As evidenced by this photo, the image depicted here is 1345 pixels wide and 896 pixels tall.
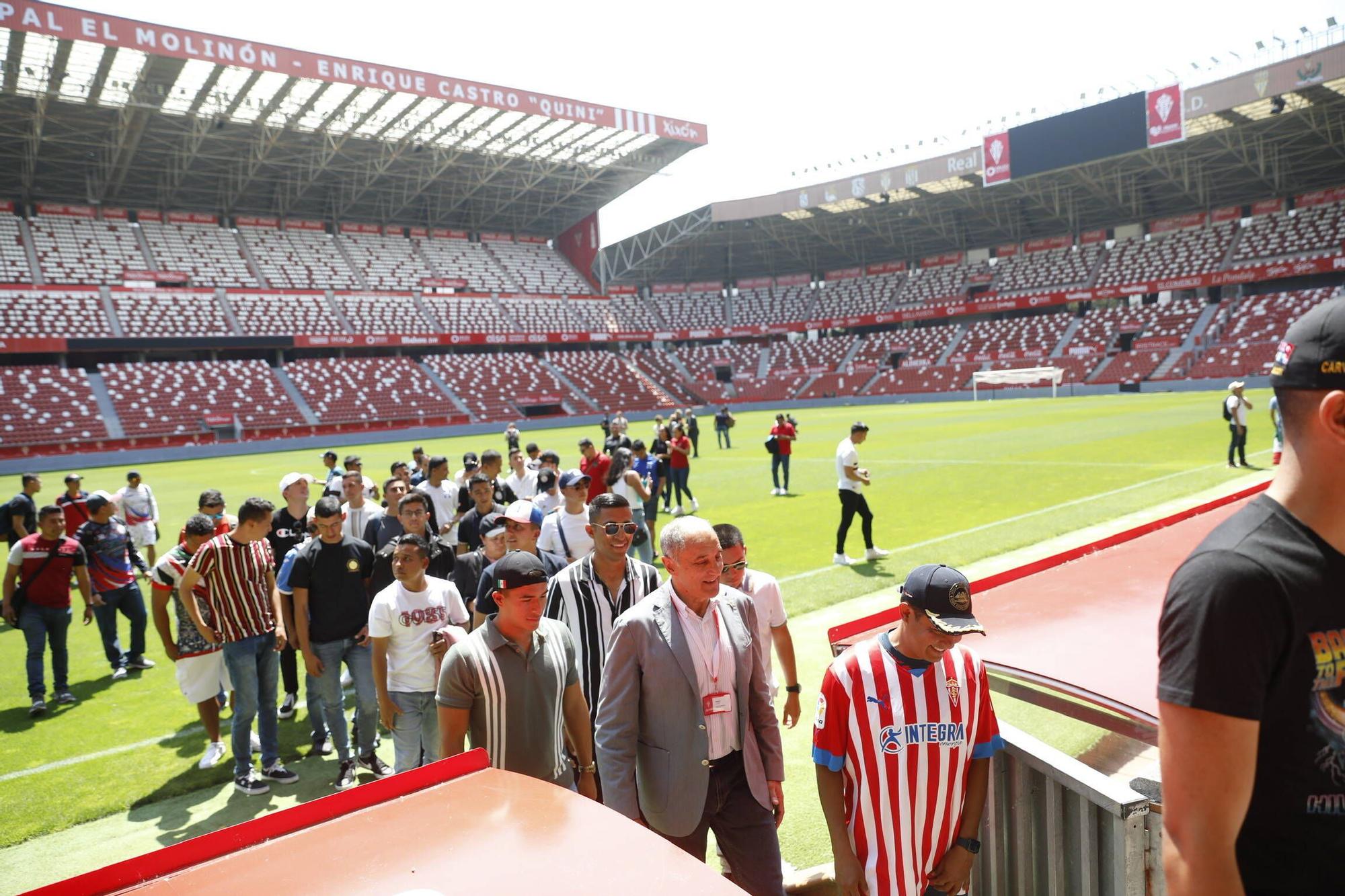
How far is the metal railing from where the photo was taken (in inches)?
103

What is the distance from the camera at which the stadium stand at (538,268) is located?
72938 mm

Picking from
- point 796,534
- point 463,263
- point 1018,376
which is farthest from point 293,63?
point 1018,376

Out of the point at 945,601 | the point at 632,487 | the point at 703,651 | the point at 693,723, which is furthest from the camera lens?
the point at 632,487

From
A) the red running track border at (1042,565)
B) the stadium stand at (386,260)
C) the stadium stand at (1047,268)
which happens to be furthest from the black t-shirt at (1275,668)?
the stadium stand at (1047,268)

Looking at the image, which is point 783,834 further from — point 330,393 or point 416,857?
point 330,393

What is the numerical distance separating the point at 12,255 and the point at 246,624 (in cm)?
6259

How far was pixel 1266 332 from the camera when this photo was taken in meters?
50.2

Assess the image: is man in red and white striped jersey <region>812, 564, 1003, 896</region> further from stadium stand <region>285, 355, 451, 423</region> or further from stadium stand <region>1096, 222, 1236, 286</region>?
stadium stand <region>1096, 222, 1236, 286</region>

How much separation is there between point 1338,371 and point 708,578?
7.86ft

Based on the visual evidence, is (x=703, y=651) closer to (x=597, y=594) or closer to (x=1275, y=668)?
(x=597, y=594)

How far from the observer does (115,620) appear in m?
8.94

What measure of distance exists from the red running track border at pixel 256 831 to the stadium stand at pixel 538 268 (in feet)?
237

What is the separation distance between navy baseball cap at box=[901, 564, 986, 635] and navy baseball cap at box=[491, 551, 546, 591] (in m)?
1.73

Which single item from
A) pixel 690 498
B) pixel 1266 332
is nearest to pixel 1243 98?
pixel 1266 332
